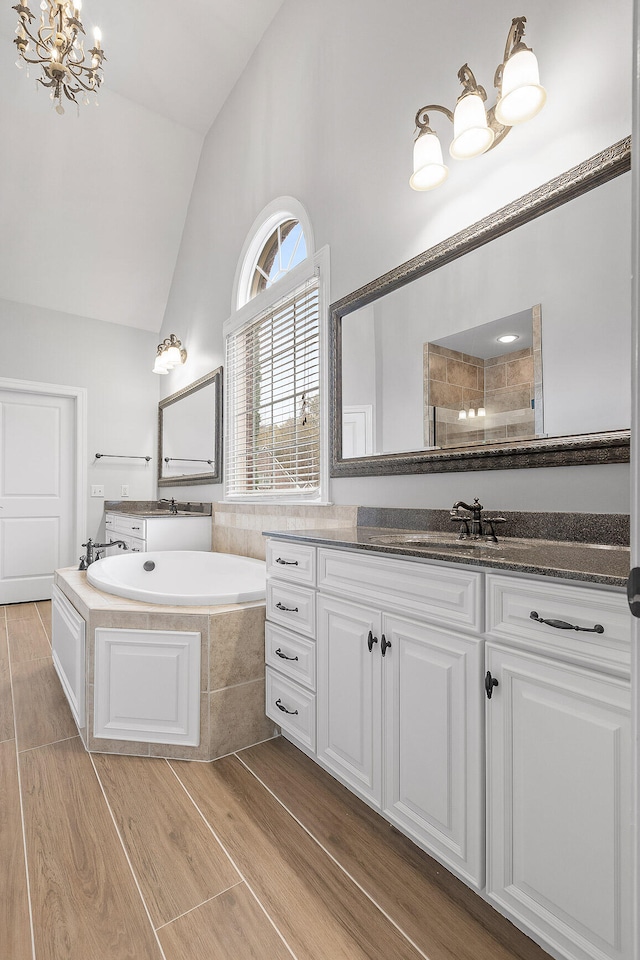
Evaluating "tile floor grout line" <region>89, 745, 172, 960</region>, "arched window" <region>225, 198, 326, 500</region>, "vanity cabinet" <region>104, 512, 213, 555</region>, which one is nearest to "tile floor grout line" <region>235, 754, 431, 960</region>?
"tile floor grout line" <region>89, 745, 172, 960</region>

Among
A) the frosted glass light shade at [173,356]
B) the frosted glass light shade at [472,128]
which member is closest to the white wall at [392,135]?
the frosted glass light shade at [472,128]

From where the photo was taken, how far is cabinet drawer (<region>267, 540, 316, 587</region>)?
5.54 ft

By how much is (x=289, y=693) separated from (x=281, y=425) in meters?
Answer: 1.61

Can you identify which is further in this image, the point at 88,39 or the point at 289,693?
the point at 88,39

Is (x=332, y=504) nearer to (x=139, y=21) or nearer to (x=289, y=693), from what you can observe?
(x=289, y=693)

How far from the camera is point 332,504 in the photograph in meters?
2.46

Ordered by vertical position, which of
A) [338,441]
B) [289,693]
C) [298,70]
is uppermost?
[298,70]

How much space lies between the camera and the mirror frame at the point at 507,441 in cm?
136

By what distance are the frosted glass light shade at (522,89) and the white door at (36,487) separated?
161 inches

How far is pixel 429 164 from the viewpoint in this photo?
172 centimetres

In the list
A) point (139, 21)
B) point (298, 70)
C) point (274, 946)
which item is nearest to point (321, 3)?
point (298, 70)

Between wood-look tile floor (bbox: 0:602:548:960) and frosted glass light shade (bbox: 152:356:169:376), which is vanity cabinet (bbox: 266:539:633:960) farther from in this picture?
frosted glass light shade (bbox: 152:356:169:376)

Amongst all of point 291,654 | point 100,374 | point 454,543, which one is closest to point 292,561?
point 291,654

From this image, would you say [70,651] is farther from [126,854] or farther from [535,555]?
[535,555]
